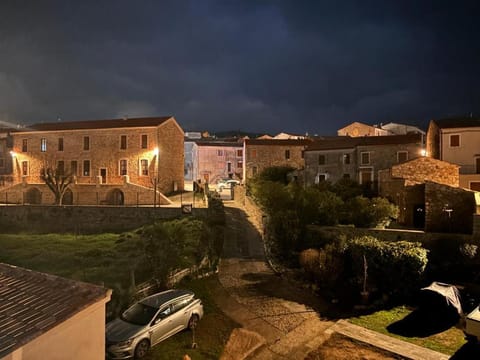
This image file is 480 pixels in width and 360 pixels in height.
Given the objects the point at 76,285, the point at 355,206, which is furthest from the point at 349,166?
the point at 76,285

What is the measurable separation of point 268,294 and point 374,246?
6038 mm

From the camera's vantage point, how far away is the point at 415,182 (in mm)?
22766

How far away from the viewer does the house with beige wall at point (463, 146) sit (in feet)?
82.8

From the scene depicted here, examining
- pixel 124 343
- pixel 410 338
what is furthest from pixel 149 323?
pixel 410 338

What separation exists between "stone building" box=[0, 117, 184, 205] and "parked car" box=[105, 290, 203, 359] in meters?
24.2

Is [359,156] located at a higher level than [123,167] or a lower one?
higher

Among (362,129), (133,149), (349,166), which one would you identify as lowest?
(349,166)

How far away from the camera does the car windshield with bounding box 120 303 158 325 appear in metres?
8.77

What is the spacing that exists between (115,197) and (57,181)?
6.13 meters

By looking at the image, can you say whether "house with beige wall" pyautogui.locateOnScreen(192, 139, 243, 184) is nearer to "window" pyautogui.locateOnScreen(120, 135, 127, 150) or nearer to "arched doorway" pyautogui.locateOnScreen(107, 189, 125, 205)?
"window" pyautogui.locateOnScreen(120, 135, 127, 150)

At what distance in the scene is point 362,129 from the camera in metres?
53.0

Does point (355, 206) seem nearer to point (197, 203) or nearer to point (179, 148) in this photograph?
point (197, 203)

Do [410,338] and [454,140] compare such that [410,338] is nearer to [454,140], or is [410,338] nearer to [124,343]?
[124,343]

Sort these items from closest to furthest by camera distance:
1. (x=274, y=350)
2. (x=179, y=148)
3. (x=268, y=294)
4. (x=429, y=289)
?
(x=274, y=350) < (x=429, y=289) < (x=268, y=294) < (x=179, y=148)
